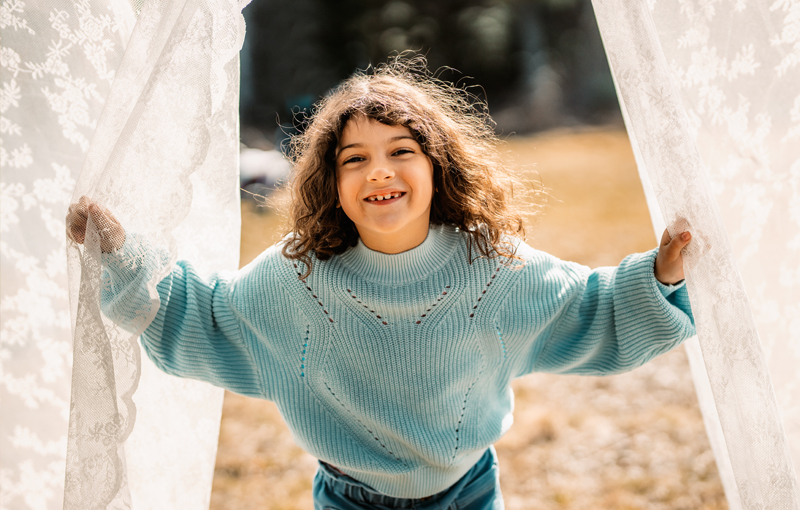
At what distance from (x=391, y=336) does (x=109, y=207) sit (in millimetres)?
613

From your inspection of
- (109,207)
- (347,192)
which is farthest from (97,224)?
(347,192)

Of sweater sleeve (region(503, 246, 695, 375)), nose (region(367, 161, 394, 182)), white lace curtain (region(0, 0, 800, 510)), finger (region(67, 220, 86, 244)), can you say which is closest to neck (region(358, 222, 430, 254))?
nose (region(367, 161, 394, 182))

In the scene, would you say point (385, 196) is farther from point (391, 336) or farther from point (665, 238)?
point (665, 238)

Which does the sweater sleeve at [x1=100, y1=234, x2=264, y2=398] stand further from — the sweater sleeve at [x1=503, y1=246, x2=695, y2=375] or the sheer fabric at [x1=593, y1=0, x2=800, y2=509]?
the sheer fabric at [x1=593, y1=0, x2=800, y2=509]

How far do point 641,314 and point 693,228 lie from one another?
27 cm

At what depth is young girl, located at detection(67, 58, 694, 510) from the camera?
52.3 inches

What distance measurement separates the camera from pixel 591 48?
347 inches

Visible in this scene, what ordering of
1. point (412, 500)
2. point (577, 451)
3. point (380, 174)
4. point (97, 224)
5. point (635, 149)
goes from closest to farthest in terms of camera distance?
point (97, 224) → point (635, 149) → point (380, 174) → point (412, 500) → point (577, 451)

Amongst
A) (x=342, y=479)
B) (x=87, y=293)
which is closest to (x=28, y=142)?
(x=87, y=293)

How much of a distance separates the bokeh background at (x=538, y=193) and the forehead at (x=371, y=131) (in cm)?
33

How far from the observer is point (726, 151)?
1065 millimetres

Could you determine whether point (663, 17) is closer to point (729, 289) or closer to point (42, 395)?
point (729, 289)

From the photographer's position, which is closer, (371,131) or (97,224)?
(97,224)

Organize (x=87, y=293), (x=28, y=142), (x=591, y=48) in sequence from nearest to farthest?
(x=87, y=293) < (x=28, y=142) < (x=591, y=48)
